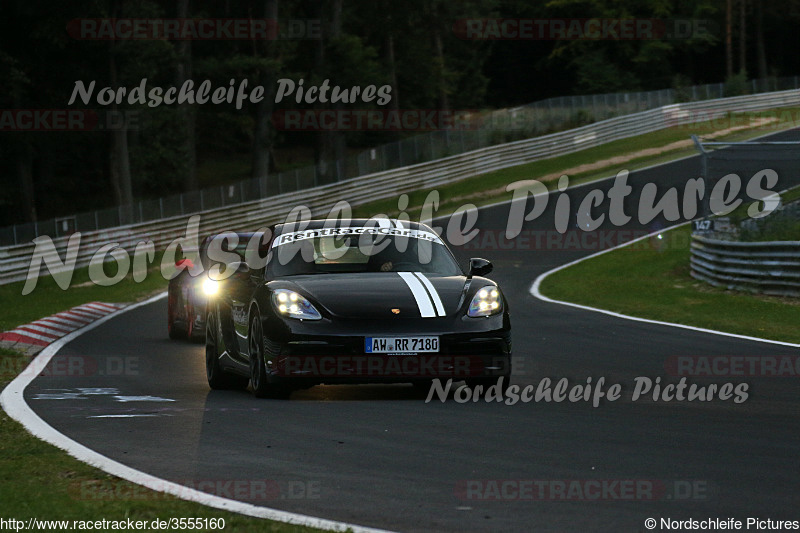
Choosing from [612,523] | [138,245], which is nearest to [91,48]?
[138,245]

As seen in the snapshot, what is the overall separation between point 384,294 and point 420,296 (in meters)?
0.27

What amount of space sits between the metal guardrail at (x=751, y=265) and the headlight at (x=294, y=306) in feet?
41.4

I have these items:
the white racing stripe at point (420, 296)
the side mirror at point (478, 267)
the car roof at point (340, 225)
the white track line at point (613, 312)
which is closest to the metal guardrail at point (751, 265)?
the white track line at point (613, 312)

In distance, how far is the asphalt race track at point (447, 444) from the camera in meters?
6.18

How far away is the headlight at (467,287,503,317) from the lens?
10.4 m

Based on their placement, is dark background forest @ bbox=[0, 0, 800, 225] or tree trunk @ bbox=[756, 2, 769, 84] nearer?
dark background forest @ bbox=[0, 0, 800, 225]

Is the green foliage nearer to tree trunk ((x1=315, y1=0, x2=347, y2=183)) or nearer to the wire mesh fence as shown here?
the wire mesh fence

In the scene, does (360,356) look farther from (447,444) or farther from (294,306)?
(447,444)

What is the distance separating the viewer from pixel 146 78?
48.8 meters

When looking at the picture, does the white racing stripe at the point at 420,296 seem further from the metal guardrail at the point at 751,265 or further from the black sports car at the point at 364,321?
the metal guardrail at the point at 751,265

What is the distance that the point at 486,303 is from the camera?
34.4 feet

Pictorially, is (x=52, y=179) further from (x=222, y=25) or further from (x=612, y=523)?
(x=612, y=523)

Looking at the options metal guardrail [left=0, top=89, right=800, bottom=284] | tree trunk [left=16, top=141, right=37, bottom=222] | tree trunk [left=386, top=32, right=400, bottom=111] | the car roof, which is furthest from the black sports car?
tree trunk [left=386, top=32, right=400, bottom=111]

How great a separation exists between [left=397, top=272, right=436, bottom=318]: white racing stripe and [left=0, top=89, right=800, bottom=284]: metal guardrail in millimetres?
23488
